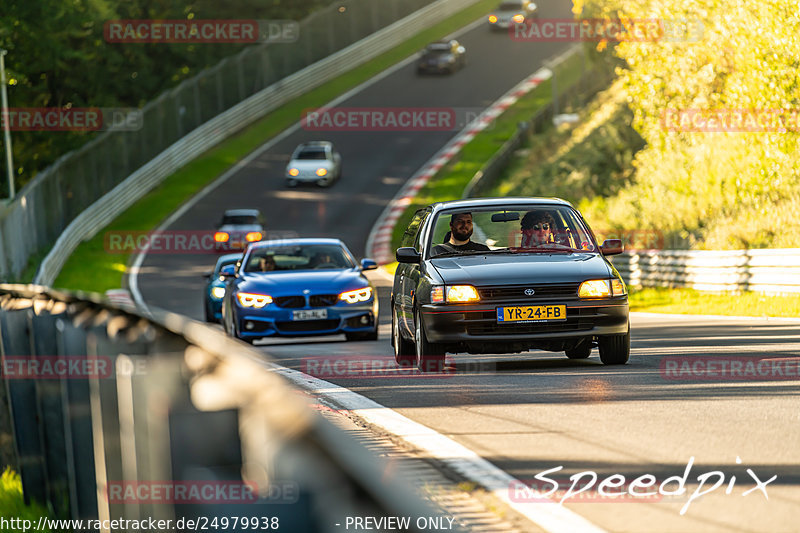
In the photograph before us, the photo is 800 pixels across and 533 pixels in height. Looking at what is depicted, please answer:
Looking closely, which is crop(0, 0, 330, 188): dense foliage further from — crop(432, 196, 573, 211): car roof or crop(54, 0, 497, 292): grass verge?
crop(432, 196, 573, 211): car roof

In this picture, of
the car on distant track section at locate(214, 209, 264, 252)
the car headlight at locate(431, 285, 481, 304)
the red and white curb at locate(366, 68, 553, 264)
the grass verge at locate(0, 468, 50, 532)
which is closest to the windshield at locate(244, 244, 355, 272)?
the car headlight at locate(431, 285, 481, 304)

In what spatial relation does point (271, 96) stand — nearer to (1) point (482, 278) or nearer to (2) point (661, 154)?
(2) point (661, 154)

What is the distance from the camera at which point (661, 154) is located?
37000mm

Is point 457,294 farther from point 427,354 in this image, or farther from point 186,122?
point 186,122

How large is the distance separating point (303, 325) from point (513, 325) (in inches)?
236

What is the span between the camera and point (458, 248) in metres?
13.9

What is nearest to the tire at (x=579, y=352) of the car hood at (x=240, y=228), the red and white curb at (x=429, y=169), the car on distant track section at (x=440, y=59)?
the red and white curb at (x=429, y=169)

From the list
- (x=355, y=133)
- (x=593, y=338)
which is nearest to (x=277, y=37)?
(x=355, y=133)

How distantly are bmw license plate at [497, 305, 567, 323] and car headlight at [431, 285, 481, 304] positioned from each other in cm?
27

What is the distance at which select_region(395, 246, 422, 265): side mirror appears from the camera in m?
13.6

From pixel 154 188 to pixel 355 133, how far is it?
12.3 m

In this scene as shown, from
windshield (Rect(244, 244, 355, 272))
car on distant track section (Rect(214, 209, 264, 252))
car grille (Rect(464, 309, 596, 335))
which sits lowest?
car on distant track section (Rect(214, 209, 264, 252))

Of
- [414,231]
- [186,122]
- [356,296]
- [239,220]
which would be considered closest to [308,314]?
[356,296]

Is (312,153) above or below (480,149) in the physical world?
above
